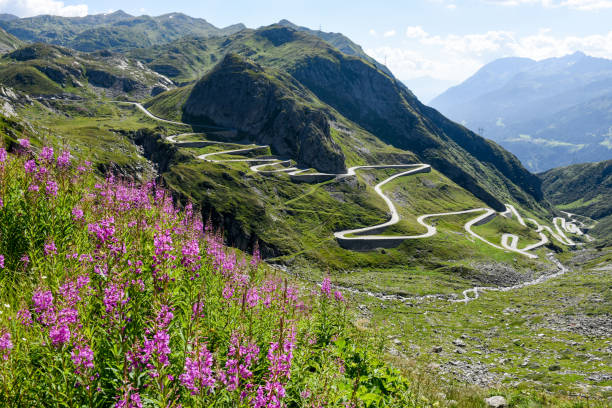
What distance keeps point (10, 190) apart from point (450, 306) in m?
87.9

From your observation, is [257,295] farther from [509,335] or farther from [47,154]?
[509,335]

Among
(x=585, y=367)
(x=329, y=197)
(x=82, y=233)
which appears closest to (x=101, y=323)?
(x=82, y=233)

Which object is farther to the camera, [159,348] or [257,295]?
[257,295]

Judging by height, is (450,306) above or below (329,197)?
below

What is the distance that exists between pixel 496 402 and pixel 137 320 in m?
19.7

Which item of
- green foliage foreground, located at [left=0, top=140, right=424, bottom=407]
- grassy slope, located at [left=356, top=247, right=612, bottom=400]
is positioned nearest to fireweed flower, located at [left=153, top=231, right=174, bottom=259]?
green foliage foreground, located at [left=0, top=140, right=424, bottom=407]

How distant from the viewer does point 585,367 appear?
142ft

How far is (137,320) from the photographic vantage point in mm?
6934

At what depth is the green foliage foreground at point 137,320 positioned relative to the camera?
227 inches

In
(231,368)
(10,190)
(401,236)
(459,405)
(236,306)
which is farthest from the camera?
(401,236)

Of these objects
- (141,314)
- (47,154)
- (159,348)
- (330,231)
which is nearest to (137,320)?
(141,314)

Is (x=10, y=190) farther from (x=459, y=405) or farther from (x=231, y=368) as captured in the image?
(x=459, y=405)

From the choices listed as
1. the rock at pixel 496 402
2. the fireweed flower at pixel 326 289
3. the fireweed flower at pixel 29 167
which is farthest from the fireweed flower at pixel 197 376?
the rock at pixel 496 402

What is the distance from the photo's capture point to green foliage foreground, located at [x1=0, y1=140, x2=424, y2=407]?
5770 millimetres
